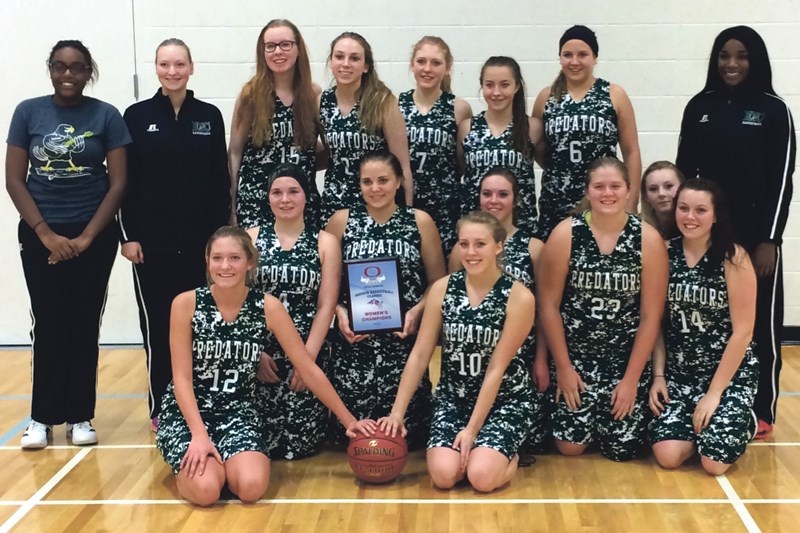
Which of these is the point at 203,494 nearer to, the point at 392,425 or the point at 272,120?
the point at 392,425

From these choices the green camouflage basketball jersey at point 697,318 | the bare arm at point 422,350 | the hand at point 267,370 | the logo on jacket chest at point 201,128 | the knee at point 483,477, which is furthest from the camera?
the logo on jacket chest at point 201,128

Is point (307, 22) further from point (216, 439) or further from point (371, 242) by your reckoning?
point (216, 439)

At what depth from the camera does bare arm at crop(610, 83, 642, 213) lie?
4863mm

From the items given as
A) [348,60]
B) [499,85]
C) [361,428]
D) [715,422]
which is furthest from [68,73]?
[715,422]

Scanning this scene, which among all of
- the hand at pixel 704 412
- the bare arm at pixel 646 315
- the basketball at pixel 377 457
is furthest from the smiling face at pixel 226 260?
the hand at pixel 704 412

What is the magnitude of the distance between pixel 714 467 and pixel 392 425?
1422 mm

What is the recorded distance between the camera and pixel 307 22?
688cm

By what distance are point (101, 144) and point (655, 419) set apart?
2.90m

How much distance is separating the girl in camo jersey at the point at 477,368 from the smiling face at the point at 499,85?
780 mm

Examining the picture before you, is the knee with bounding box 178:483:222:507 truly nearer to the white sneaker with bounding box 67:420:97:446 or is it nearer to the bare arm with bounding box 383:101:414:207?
the white sneaker with bounding box 67:420:97:446

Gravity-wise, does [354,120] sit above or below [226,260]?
above

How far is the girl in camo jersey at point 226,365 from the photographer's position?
13.7ft

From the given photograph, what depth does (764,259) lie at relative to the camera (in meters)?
4.73

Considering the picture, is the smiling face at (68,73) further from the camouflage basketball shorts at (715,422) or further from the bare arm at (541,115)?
the camouflage basketball shorts at (715,422)
